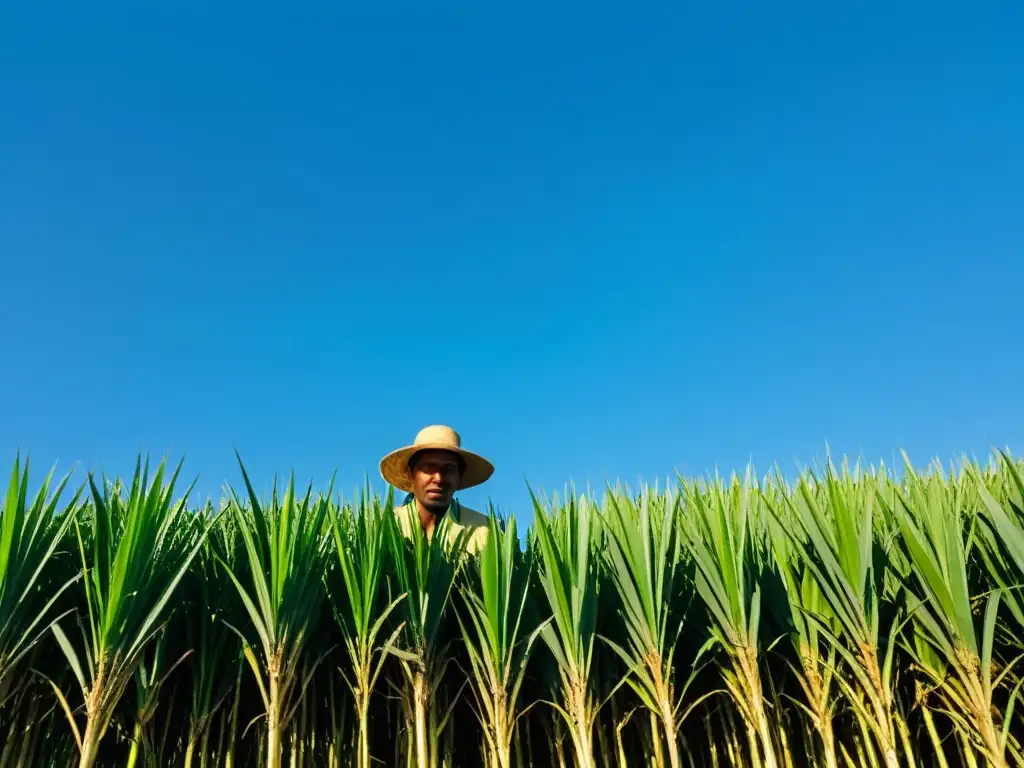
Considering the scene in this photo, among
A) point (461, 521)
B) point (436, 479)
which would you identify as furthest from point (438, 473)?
point (461, 521)

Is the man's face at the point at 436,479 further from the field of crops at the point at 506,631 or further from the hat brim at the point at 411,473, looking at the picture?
the field of crops at the point at 506,631

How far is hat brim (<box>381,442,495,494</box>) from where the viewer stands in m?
3.54

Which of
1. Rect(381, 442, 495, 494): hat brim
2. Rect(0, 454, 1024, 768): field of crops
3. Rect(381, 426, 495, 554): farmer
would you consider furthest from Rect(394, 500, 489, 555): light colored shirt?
Rect(0, 454, 1024, 768): field of crops

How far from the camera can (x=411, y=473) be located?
3811mm

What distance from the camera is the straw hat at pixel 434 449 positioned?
3.53 m

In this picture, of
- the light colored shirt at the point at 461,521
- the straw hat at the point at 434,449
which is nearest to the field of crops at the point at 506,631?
the light colored shirt at the point at 461,521

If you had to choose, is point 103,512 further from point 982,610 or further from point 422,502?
point 982,610

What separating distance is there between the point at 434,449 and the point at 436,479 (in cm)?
16

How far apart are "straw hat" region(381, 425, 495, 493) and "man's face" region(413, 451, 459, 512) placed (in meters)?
0.05

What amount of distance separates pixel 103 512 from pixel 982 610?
306 centimetres

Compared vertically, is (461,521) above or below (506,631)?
above

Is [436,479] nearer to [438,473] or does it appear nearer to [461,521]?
[438,473]

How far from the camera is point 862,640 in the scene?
2.09 metres

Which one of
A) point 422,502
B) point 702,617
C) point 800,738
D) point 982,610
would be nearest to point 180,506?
point 422,502
